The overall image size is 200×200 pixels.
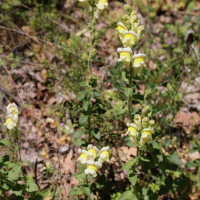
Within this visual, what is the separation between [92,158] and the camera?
2.28 meters

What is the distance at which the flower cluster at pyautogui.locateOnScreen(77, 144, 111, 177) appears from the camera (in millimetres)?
2229

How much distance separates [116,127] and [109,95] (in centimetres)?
61

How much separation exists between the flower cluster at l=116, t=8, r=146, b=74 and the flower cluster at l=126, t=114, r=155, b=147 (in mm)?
526

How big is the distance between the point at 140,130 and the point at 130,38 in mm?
919

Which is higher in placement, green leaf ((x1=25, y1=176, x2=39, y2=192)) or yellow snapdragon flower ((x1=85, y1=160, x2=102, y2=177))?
yellow snapdragon flower ((x1=85, y1=160, x2=102, y2=177))

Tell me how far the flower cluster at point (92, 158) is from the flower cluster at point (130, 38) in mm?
904

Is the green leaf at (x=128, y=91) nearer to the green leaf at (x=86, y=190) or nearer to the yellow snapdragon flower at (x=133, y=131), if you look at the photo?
the yellow snapdragon flower at (x=133, y=131)

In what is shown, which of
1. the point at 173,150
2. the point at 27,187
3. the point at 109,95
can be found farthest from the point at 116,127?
the point at 27,187

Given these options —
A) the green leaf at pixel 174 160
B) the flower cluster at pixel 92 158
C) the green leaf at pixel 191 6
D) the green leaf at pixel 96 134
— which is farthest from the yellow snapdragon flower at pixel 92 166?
the green leaf at pixel 191 6

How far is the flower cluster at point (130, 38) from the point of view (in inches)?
85.2

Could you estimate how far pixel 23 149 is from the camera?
3553mm

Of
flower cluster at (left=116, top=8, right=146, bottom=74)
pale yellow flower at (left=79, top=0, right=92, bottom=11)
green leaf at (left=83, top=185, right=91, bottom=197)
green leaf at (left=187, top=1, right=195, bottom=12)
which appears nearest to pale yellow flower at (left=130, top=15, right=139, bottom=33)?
flower cluster at (left=116, top=8, right=146, bottom=74)

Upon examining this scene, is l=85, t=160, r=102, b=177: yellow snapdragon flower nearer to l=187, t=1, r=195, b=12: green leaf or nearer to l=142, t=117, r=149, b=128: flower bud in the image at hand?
l=142, t=117, r=149, b=128: flower bud

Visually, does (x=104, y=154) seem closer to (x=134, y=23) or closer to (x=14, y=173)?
(x=14, y=173)
